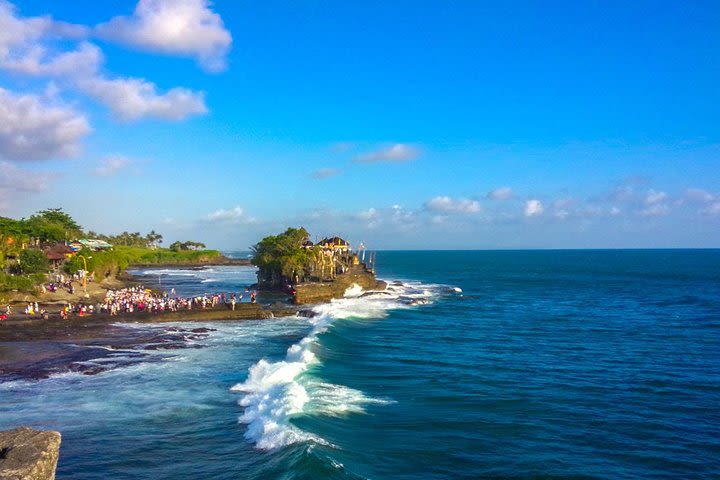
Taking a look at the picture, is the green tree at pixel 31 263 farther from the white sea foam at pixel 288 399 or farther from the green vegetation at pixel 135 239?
the green vegetation at pixel 135 239

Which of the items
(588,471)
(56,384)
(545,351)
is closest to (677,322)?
(545,351)

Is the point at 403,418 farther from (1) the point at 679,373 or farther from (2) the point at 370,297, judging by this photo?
(2) the point at 370,297

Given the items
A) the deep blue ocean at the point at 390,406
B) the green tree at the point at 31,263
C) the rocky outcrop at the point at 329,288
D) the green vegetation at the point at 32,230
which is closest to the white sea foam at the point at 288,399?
the deep blue ocean at the point at 390,406

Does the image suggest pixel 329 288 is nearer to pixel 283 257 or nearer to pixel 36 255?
pixel 283 257

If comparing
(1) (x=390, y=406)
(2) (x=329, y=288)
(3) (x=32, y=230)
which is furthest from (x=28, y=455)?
(3) (x=32, y=230)

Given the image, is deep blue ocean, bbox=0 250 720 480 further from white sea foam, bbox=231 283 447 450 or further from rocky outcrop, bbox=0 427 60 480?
rocky outcrop, bbox=0 427 60 480

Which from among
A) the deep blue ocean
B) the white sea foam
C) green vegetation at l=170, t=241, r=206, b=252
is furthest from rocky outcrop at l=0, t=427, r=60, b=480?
green vegetation at l=170, t=241, r=206, b=252
